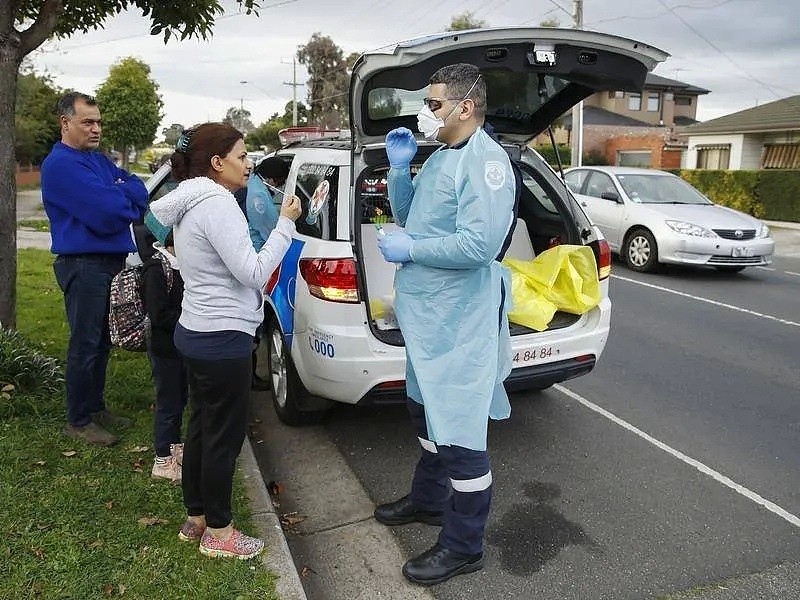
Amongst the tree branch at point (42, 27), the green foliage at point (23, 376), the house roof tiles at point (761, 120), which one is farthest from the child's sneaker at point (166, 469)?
the house roof tiles at point (761, 120)

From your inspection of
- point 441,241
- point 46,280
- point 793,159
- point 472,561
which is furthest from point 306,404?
point 793,159

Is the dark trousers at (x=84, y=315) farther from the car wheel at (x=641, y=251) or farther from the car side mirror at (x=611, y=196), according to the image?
the car side mirror at (x=611, y=196)

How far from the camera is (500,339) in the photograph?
10.2 ft

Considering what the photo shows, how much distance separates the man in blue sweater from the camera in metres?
3.66

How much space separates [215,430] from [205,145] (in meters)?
1.12

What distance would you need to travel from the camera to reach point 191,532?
3.09 metres

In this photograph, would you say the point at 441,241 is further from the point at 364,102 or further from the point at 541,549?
the point at 541,549

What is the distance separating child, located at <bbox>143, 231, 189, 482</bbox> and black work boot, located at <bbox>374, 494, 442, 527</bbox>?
1055 millimetres

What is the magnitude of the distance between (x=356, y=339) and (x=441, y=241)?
117 cm

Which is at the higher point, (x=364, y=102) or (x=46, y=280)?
(x=364, y=102)

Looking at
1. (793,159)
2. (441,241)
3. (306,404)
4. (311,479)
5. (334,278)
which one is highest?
(793,159)

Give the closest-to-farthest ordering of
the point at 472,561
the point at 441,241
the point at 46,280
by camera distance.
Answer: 1. the point at 441,241
2. the point at 472,561
3. the point at 46,280

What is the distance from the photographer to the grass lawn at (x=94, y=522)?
2.74 m

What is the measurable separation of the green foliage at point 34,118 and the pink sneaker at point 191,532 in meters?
28.1
